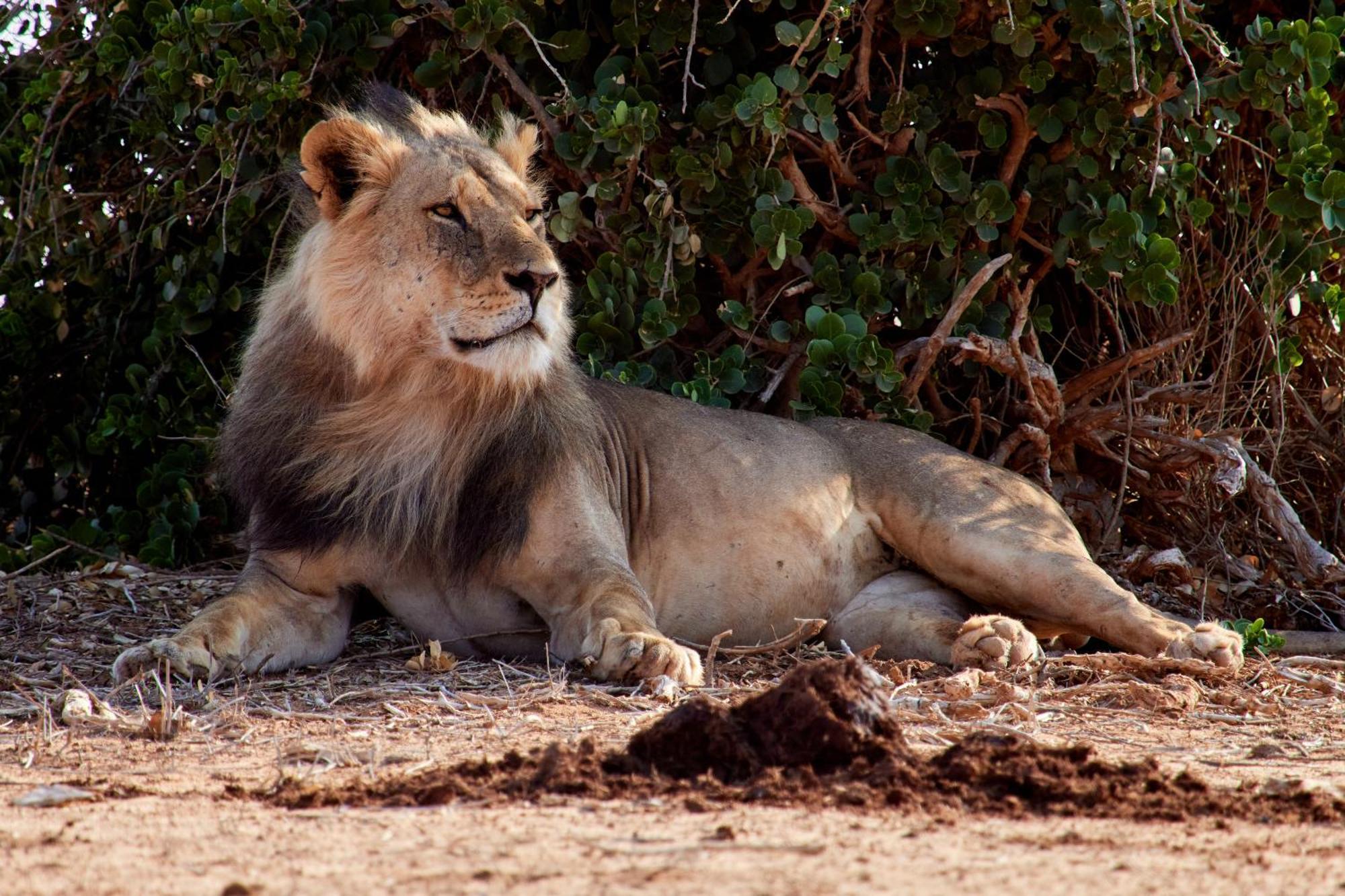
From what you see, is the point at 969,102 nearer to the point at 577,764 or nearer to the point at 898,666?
the point at 898,666

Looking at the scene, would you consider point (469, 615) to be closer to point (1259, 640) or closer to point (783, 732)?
point (783, 732)

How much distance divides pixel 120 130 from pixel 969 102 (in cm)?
385

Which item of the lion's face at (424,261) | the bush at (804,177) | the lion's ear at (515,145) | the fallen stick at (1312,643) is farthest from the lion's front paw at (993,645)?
the lion's ear at (515,145)

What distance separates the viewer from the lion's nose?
4266 millimetres

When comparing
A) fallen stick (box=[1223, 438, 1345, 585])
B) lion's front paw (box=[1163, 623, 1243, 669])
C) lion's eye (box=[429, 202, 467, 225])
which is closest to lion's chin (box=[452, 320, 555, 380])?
lion's eye (box=[429, 202, 467, 225])

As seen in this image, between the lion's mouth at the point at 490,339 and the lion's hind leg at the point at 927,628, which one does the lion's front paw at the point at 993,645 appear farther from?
the lion's mouth at the point at 490,339

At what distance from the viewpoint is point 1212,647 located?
4.45 meters

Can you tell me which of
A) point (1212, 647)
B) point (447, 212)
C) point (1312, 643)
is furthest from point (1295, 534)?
point (447, 212)

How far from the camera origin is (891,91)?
570 centimetres

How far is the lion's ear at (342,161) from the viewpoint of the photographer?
4.48 m

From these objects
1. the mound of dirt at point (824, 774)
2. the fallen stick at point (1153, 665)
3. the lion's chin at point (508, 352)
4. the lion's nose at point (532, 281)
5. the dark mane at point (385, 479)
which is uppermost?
the lion's nose at point (532, 281)

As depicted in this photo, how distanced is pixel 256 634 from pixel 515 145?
1.87 m

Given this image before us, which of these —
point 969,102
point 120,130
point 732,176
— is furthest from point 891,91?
point 120,130

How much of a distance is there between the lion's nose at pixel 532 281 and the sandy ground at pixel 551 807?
1.10m
